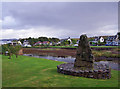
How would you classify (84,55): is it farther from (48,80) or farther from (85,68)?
(48,80)

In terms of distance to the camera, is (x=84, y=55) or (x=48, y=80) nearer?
(x=48, y=80)

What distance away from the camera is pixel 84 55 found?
1247 cm

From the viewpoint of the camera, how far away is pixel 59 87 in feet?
26.1

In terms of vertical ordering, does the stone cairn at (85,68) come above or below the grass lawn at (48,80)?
above

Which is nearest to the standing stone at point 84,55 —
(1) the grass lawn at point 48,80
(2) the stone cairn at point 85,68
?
(2) the stone cairn at point 85,68

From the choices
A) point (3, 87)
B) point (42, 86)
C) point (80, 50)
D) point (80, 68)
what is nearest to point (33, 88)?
point (42, 86)

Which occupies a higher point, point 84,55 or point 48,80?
point 84,55

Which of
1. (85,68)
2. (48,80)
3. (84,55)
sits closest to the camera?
(48,80)

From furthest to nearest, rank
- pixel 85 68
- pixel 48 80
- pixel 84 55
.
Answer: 1. pixel 84 55
2. pixel 85 68
3. pixel 48 80

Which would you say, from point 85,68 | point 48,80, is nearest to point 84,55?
point 85,68

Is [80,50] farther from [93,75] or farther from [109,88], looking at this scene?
[109,88]

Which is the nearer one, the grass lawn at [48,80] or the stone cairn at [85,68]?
the grass lawn at [48,80]

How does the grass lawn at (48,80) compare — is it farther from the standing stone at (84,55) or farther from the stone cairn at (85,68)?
the standing stone at (84,55)

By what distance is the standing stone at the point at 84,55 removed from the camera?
40.1 ft
